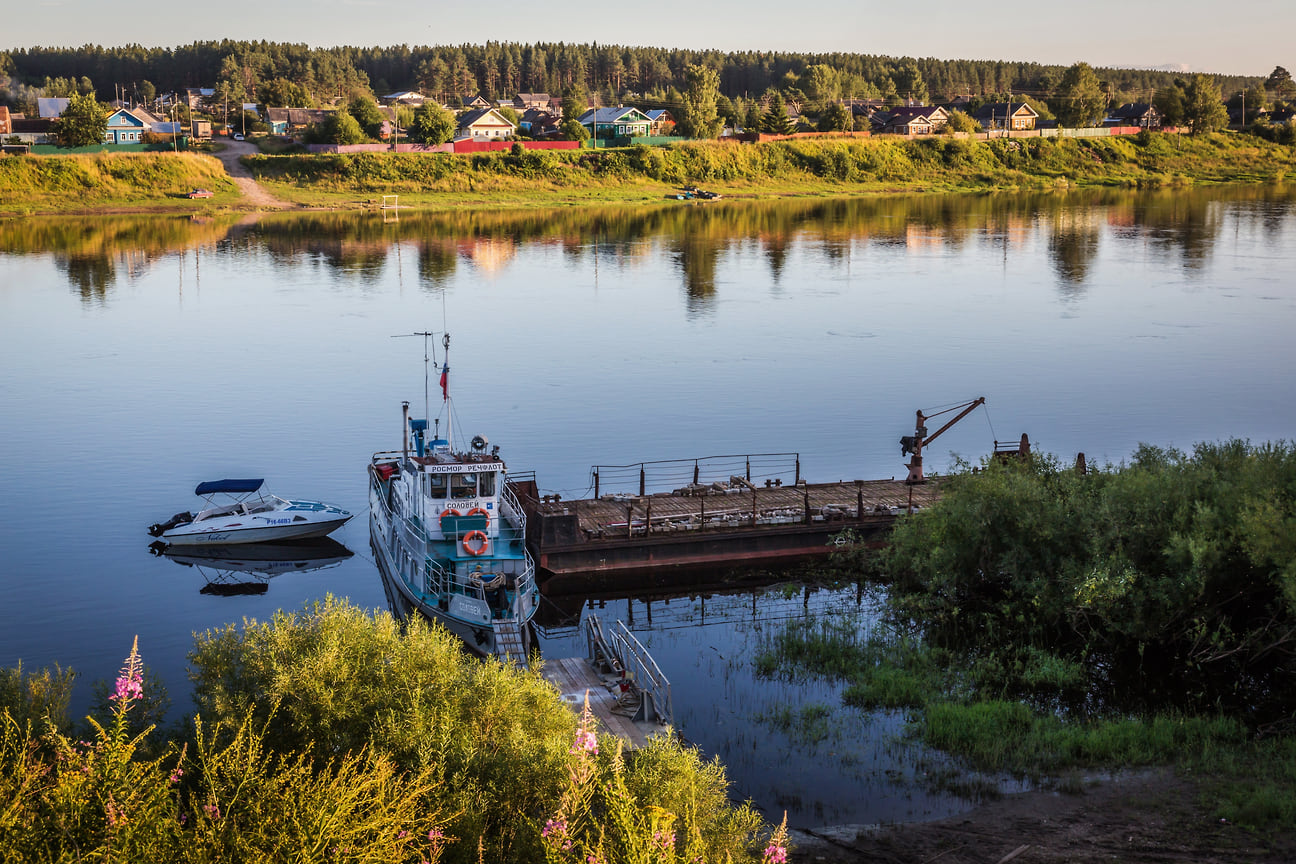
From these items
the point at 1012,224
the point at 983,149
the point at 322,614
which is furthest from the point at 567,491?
the point at 983,149

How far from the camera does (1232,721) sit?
86.6ft

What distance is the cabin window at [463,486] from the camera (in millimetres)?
33875

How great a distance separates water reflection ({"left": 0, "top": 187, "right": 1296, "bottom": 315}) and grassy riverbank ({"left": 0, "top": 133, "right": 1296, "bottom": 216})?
25.1 feet

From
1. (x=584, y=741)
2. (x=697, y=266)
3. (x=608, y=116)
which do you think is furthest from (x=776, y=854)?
(x=608, y=116)

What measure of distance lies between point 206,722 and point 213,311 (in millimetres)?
71818

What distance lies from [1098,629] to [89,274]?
91.0 m

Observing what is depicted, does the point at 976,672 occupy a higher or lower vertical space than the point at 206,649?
lower

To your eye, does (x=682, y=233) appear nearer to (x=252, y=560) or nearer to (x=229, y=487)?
(x=229, y=487)

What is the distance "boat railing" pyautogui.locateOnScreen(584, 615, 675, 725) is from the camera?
25.4m

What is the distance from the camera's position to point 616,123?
18850 centimetres

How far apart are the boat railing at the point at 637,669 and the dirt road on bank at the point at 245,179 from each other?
12695 cm

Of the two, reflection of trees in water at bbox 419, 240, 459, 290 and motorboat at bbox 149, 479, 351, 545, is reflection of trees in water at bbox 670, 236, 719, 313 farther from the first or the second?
motorboat at bbox 149, 479, 351, 545

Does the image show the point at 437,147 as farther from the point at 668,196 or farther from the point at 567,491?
the point at 567,491

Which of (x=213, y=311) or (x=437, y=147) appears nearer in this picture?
(x=213, y=311)
